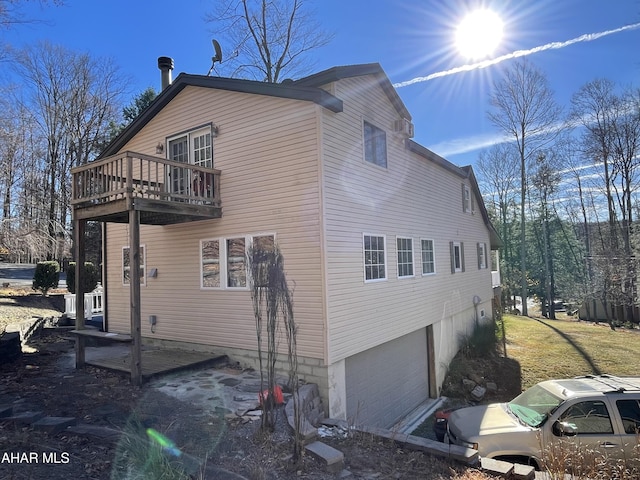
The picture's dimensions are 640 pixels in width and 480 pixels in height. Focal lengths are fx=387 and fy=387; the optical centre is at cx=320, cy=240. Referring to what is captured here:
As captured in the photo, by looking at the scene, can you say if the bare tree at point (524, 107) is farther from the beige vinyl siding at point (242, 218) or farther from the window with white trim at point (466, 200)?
the beige vinyl siding at point (242, 218)

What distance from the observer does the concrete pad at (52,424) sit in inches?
178

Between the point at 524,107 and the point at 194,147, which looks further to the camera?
the point at 524,107

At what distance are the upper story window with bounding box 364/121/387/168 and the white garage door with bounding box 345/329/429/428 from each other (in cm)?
457

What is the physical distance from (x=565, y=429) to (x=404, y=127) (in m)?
7.86

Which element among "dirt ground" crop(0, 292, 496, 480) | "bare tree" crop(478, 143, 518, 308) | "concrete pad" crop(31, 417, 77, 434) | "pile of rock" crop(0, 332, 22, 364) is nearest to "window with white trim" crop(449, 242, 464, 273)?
"dirt ground" crop(0, 292, 496, 480)

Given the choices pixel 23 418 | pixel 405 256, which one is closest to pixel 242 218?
pixel 405 256

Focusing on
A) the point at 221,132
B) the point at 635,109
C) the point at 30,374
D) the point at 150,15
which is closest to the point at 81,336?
the point at 30,374

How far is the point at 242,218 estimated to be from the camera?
8438mm

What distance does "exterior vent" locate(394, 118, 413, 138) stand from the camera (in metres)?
10.6

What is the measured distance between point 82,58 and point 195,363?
26.4 m

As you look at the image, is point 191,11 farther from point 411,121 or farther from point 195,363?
point 195,363

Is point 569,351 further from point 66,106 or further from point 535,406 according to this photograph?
point 66,106

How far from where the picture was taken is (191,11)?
14523mm

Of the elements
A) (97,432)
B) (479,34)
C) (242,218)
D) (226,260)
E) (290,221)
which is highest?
(479,34)
